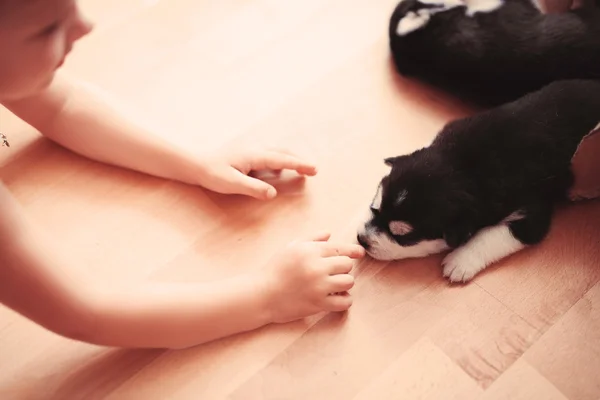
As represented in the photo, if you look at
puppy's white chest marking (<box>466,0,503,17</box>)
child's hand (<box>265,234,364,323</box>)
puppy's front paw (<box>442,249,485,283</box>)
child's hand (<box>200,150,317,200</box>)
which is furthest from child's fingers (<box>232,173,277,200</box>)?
puppy's white chest marking (<box>466,0,503,17</box>)

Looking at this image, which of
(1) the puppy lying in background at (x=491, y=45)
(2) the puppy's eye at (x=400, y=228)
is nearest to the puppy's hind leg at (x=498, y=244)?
(2) the puppy's eye at (x=400, y=228)

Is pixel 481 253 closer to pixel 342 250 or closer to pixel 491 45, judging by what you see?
pixel 342 250

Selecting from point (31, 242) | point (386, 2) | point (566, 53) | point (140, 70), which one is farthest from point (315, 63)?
point (31, 242)

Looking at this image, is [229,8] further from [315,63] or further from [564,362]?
[564,362]

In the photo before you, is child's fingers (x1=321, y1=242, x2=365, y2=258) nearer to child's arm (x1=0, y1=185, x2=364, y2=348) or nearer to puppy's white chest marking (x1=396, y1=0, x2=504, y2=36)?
child's arm (x1=0, y1=185, x2=364, y2=348)

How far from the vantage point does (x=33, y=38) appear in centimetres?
67

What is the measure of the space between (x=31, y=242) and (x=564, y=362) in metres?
0.81

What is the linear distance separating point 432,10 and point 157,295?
2.59 feet

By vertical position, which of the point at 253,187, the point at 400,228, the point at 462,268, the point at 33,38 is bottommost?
the point at 462,268

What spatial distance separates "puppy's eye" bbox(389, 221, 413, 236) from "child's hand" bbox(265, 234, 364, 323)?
9 centimetres

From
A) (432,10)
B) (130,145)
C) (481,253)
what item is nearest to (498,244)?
(481,253)

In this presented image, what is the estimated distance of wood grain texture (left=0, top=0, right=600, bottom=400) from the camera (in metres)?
0.92

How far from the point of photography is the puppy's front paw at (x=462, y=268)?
3.20 ft

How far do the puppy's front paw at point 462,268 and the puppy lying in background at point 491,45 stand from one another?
0.36 metres
